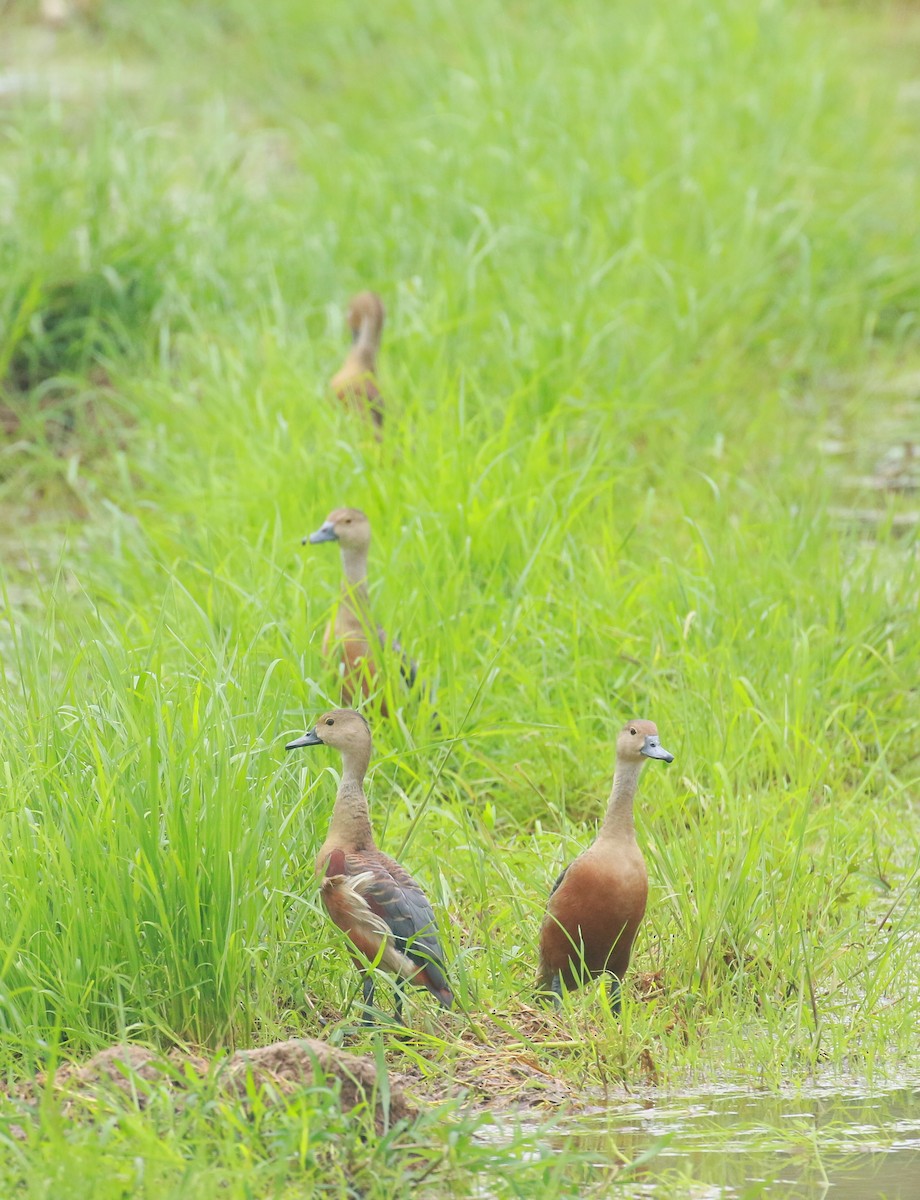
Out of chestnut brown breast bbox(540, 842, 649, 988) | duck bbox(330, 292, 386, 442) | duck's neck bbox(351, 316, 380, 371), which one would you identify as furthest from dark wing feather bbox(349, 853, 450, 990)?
duck's neck bbox(351, 316, 380, 371)

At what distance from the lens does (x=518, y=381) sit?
7.14 meters

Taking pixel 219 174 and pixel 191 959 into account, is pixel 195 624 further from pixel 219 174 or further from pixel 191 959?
pixel 219 174

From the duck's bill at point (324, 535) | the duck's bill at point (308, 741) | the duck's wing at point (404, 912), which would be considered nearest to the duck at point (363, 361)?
the duck's bill at point (324, 535)

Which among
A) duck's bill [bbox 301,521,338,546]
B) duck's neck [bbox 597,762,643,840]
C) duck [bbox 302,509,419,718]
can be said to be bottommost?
duck [bbox 302,509,419,718]

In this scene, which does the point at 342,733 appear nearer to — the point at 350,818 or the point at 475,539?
the point at 350,818

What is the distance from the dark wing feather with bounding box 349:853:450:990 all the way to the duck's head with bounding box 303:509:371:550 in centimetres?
161

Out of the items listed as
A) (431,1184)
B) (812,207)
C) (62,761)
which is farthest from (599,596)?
(812,207)

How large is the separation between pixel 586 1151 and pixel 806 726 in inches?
81.5

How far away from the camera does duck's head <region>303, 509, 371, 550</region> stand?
18.2ft

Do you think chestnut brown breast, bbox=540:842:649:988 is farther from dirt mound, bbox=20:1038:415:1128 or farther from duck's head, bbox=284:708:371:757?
dirt mound, bbox=20:1038:415:1128

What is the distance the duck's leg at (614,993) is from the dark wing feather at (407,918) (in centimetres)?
36

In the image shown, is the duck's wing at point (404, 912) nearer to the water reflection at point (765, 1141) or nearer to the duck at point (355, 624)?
the water reflection at point (765, 1141)

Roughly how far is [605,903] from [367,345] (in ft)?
11.4

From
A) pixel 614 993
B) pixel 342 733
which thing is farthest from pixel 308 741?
pixel 614 993
